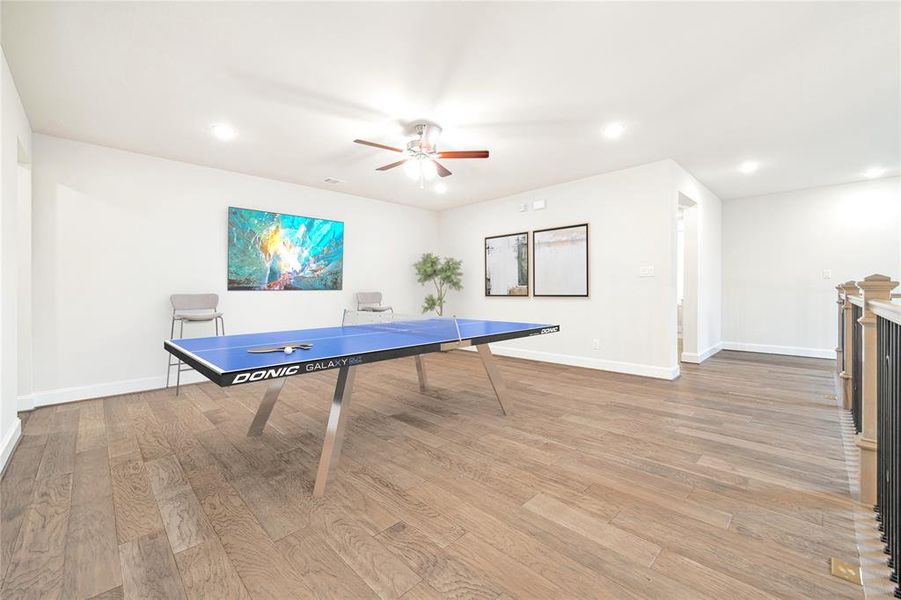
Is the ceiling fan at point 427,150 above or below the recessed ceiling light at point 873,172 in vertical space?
below

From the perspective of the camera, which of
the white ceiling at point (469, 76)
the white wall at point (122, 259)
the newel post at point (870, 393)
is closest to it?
the newel post at point (870, 393)

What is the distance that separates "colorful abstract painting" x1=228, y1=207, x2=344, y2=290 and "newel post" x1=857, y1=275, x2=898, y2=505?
5.27 meters

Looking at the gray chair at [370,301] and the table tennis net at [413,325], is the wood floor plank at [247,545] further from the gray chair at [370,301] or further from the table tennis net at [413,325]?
the gray chair at [370,301]

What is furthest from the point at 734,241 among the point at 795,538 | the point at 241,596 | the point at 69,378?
the point at 69,378

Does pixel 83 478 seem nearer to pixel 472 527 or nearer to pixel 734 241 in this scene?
pixel 472 527

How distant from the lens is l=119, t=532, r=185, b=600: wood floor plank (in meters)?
1.24

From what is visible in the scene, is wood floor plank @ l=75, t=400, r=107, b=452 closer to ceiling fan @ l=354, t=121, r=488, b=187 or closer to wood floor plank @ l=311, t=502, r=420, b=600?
wood floor plank @ l=311, t=502, r=420, b=600

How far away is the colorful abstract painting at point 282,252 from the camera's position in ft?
14.9

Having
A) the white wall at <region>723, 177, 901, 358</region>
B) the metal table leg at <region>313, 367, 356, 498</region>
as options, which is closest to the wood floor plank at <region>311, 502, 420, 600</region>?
the metal table leg at <region>313, 367, 356, 498</region>

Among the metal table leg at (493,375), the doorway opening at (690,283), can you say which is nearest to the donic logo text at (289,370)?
the metal table leg at (493,375)

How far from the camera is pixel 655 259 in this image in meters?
4.27

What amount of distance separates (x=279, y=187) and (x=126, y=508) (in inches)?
162

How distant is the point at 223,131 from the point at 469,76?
7.89 feet

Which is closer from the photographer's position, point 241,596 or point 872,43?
point 241,596
